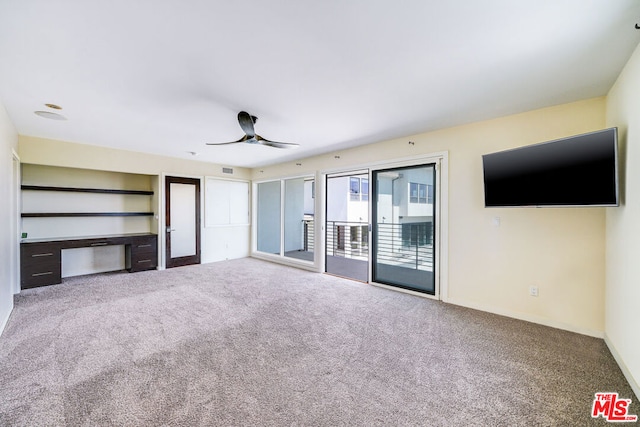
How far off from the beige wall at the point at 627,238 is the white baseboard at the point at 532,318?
8.7 inches

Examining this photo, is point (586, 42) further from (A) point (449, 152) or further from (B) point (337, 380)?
(B) point (337, 380)

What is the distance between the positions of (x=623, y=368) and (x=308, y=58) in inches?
138

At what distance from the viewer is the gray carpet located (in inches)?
66.7

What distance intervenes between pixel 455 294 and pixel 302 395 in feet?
8.79

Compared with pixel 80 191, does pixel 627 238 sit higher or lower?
lower

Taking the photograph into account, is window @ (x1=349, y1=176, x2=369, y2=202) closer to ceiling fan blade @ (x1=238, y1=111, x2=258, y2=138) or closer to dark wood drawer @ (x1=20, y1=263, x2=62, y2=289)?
ceiling fan blade @ (x1=238, y1=111, x2=258, y2=138)

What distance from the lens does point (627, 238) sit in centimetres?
209

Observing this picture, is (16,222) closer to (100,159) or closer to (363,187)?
(100,159)

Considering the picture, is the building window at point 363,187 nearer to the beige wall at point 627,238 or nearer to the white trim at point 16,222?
the beige wall at point 627,238

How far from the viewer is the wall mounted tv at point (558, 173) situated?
2.14m

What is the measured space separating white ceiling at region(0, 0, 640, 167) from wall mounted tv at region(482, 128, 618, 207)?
577 millimetres

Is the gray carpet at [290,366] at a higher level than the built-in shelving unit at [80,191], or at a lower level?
lower

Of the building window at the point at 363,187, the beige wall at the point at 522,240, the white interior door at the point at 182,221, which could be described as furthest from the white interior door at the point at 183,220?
the building window at the point at 363,187

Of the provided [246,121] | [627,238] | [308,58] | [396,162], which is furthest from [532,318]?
[246,121]
